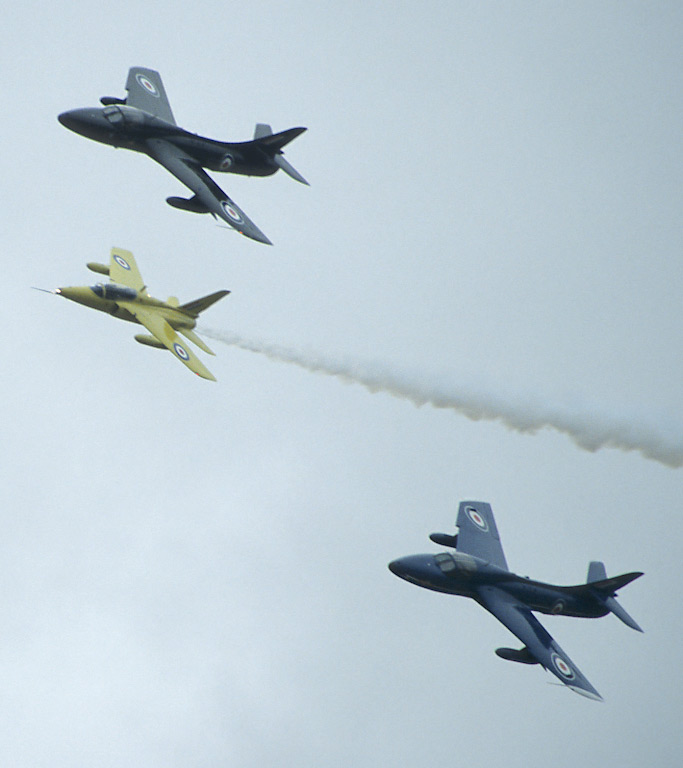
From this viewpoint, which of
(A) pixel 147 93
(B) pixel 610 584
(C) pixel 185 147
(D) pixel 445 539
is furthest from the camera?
(A) pixel 147 93

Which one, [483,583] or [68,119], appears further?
[68,119]

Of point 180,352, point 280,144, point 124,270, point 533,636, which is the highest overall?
point 280,144

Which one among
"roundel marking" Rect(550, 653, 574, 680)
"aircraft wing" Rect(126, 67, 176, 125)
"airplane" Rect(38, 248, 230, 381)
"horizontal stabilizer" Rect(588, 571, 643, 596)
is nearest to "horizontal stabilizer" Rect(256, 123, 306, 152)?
"aircraft wing" Rect(126, 67, 176, 125)

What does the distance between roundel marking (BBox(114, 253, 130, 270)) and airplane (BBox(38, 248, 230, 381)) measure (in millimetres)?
2226

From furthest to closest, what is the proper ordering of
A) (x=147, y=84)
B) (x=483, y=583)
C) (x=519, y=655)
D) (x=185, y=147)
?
(x=147, y=84) < (x=185, y=147) < (x=483, y=583) < (x=519, y=655)

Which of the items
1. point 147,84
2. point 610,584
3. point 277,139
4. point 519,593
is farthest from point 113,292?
point 610,584

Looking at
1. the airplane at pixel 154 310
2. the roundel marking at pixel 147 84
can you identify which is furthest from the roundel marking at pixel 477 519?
the roundel marking at pixel 147 84

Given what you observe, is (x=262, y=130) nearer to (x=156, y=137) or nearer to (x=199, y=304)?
(x=156, y=137)

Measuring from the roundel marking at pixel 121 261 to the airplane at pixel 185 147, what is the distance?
698cm

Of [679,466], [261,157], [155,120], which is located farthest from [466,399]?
[155,120]

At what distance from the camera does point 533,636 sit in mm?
71375

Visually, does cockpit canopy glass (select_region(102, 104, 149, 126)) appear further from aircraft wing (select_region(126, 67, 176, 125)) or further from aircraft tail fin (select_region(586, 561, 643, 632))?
aircraft tail fin (select_region(586, 561, 643, 632))

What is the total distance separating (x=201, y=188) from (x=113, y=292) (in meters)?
8.09

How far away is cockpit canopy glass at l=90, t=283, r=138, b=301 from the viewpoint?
78.3 m
